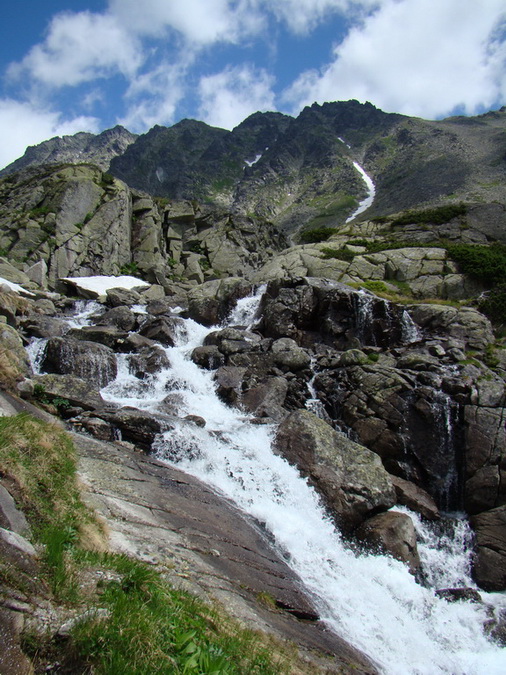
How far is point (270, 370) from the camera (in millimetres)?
22062

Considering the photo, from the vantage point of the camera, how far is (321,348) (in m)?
25.5

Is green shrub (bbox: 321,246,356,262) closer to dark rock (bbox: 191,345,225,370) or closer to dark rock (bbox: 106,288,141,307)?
dark rock (bbox: 106,288,141,307)

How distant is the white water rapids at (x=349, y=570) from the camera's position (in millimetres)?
9156

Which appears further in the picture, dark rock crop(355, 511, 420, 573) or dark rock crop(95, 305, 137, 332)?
dark rock crop(95, 305, 137, 332)

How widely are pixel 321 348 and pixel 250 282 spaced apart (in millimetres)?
12636

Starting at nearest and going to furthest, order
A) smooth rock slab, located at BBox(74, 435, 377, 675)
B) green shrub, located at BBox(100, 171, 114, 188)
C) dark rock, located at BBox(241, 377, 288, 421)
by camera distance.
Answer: smooth rock slab, located at BBox(74, 435, 377, 675) → dark rock, located at BBox(241, 377, 288, 421) → green shrub, located at BBox(100, 171, 114, 188)

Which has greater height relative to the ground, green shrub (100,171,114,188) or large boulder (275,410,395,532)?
green shrub (100,171,114,188)

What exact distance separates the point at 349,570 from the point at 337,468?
348cm

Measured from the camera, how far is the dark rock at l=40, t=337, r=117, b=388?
19.0 metres

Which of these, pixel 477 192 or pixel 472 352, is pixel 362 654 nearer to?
pixel 472 352

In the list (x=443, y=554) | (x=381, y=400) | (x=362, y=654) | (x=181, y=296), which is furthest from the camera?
(x=181, y=296)

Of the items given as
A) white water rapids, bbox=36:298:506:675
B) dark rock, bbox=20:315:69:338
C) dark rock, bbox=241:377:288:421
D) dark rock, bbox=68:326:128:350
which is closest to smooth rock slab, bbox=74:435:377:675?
white water rapids, bbox=36:298:506:675

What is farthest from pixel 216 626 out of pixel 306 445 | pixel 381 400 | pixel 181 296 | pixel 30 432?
pixel 181 296

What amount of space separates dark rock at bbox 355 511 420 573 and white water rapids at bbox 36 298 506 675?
32 centimetres
